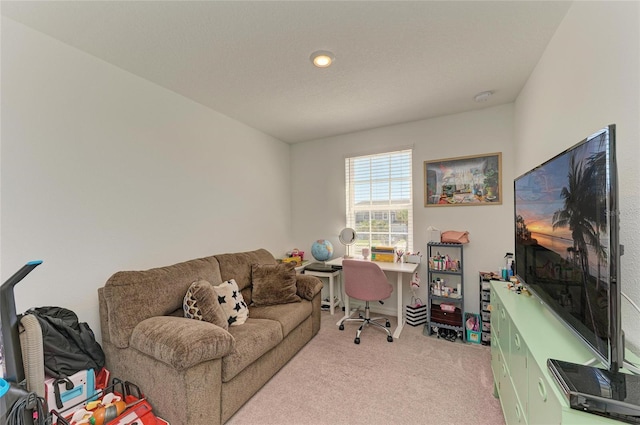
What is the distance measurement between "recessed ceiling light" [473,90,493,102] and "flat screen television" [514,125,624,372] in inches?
59.3

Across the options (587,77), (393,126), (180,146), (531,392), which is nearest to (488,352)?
(531,392)

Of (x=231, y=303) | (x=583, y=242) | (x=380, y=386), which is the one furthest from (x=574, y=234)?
(x=231, y=303)

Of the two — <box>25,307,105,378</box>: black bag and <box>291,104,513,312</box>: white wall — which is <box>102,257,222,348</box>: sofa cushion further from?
<box>291,104,513,312</box>: white wall

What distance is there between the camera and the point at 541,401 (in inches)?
36.4

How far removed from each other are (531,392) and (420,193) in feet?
8.20

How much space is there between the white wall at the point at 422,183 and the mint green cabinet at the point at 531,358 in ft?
4.34

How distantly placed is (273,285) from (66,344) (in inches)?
61.2

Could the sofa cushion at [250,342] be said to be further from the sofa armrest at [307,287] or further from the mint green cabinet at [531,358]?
the mint green cabinet at [531,358]

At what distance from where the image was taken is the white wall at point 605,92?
1.03m

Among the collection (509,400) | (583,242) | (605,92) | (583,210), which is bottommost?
(509,400)

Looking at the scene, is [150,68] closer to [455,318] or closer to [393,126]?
[393,126]

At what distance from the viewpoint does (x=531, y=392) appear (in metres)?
1.04

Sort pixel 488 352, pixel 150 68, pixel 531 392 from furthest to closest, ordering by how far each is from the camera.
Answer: pixel 488 352, pixel 150 68, pixel 531 392

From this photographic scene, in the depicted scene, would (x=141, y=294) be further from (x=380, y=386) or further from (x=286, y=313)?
(x=380, y=386)
